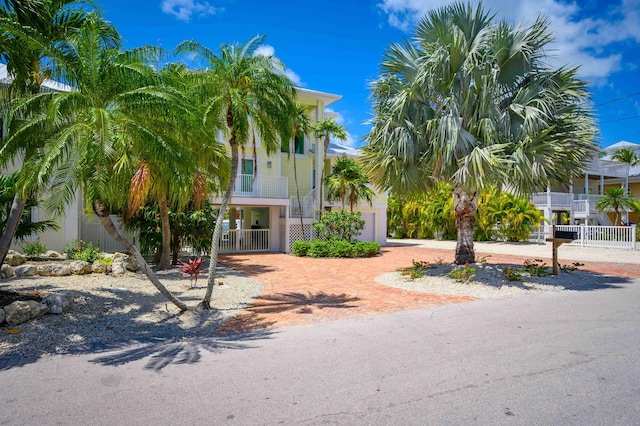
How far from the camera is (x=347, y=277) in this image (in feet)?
41.2

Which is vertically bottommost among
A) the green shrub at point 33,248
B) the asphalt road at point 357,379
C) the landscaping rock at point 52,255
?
the asphalt road at point 357,379

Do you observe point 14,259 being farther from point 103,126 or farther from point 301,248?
point 301,248

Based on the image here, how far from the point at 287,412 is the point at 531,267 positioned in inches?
421

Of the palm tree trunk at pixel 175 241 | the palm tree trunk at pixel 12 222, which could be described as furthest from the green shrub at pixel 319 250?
the palm tree trunk at pixel 12 222

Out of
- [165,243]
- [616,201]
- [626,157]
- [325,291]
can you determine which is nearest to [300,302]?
[325,291]

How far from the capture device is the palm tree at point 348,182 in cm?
2067

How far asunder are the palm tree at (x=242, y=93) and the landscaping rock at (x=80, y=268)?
570 centimetres

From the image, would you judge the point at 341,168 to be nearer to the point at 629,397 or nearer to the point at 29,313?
the point at 29,313

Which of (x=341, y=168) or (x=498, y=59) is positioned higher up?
(x=498, y=59)

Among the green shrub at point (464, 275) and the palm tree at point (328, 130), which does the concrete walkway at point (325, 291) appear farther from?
the palm tree at point (328, 130)

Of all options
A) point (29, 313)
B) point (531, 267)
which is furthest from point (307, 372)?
point (531, 267)

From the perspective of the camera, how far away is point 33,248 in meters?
13.4

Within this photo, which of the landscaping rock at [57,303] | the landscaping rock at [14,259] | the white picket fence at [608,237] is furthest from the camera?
the white picket fence at [608,237]

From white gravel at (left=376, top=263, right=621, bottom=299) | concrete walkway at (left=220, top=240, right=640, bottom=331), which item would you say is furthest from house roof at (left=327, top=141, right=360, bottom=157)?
white gravel at (left=376, top=263, right=621, bottom=299)
